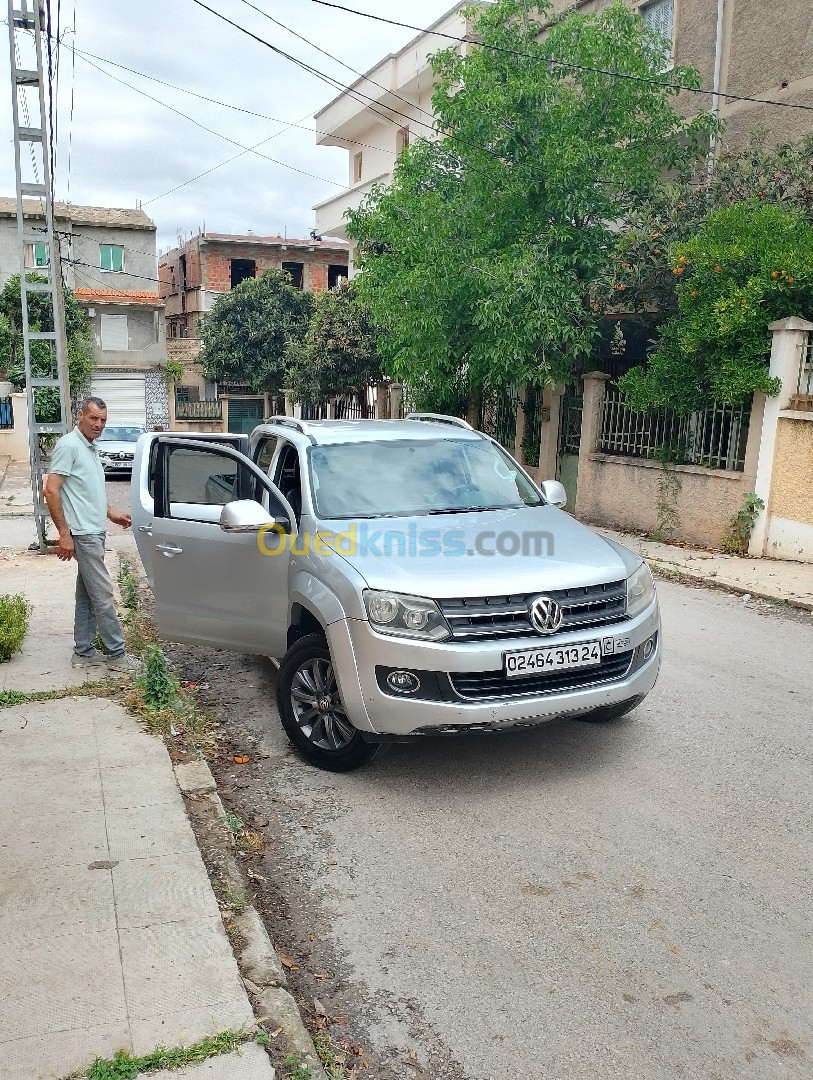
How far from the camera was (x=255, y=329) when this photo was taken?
3662 cm

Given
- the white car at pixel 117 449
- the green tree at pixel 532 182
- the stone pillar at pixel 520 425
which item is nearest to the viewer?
the green tree at pixel 532 182

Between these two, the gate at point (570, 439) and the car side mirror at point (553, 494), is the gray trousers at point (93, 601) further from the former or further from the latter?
the gate at point (570, 439)

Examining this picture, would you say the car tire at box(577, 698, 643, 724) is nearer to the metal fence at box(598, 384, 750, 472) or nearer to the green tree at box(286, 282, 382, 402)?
the metal fence at box(598, 384, 750, 472)

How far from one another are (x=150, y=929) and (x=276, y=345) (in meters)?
34.9

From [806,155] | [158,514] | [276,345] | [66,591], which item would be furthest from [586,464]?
[276,345]

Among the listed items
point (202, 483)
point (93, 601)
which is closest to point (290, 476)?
point (202, 483)

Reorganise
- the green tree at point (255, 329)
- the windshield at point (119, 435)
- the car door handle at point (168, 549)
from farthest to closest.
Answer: the green tree at point (255, 329)
the windshield at point (119, 435)
the car door handle at point (168, 549)

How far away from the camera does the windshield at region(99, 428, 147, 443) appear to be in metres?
22.9

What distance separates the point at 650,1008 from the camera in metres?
3.10

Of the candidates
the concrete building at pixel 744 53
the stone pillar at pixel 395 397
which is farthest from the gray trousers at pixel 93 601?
the stone pillar at pixel 395 397

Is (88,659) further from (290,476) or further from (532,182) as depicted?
(532,182)

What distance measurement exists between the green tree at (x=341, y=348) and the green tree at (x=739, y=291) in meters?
13.1

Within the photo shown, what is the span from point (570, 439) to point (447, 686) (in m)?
12.6

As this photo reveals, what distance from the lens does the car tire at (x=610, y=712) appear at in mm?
4934
